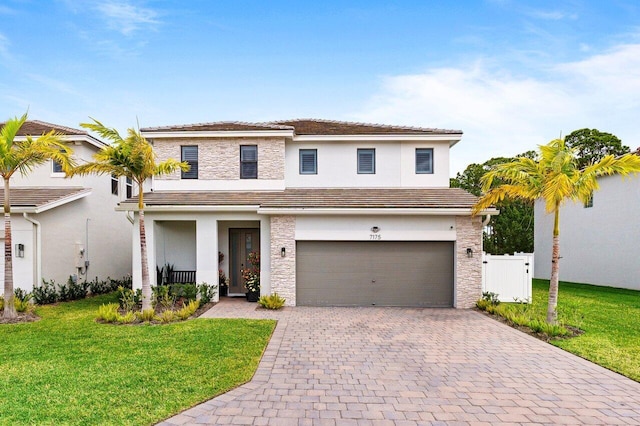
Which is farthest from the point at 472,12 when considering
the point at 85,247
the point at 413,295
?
the point at 85,247

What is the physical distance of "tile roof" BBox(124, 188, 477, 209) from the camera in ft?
36.9

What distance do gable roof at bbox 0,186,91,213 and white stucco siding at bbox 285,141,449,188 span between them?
827 centimetres

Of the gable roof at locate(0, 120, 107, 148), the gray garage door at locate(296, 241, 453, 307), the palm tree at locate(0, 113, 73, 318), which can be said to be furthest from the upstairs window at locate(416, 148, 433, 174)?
the gable roof at locate(0, 120, 107, 148)

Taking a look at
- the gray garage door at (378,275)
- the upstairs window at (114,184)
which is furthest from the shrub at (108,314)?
the upstairs window at (114,184)

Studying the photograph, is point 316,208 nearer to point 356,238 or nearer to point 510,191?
point 356,238

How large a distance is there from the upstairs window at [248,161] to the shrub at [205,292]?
4.31m

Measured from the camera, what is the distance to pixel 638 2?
1112cm

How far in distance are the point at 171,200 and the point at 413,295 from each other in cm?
901

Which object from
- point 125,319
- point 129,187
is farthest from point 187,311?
point 129,187

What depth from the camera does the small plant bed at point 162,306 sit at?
906 centimetres

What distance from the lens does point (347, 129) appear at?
13.8 metres

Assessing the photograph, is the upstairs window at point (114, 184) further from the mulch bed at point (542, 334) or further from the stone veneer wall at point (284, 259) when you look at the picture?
the mulch bed at point (542, 334)

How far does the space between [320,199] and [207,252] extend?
437cm

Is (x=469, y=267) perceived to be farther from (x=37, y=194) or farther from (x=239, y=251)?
(x=37, y=194)
